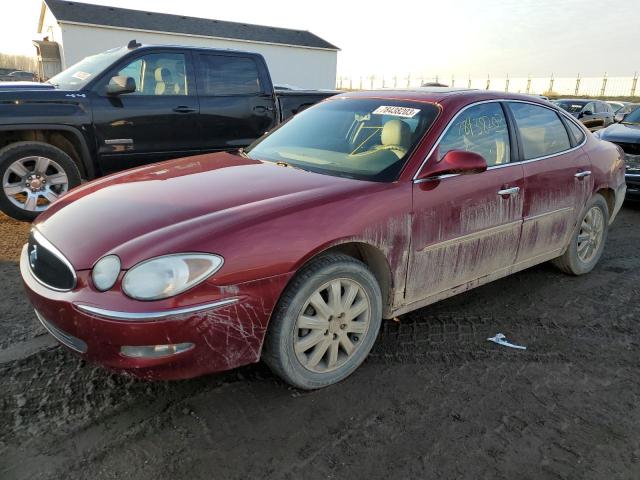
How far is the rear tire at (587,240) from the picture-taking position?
4.45 m

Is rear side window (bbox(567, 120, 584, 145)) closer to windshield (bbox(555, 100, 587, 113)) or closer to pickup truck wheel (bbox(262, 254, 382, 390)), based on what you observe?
pickup truck wheel (bbox(262, 254, 382, 390))

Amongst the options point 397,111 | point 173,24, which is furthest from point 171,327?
point 173,24

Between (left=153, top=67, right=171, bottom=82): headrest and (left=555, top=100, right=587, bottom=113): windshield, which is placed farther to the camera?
(left=555, top=100, right=587, bottom=113): windshield

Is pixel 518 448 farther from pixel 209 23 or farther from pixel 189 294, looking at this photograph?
pixel 209 23

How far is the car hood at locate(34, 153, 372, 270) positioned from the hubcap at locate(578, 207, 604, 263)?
A: 267 cm

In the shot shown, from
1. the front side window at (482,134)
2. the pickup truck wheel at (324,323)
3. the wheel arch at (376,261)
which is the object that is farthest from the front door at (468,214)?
the pickup truck wheel at (324,323)

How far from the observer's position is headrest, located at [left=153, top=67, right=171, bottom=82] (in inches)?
236

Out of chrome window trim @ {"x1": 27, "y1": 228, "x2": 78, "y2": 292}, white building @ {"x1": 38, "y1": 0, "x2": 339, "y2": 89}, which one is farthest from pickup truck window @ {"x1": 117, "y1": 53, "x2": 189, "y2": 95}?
white building @ {"x1": 38, "y1": 0, "x2": 339, "y2": 89}

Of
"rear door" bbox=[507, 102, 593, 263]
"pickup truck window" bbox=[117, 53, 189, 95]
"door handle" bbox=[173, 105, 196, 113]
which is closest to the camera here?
"rear door" bbox=[507, 102, 593, 263]

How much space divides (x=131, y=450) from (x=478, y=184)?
255 cm

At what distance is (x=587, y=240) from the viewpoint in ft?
15.1

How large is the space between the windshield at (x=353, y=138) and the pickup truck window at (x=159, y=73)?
2645mm

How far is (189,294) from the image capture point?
2.25 metres

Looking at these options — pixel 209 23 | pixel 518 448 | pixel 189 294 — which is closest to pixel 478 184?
pixel 518 448
